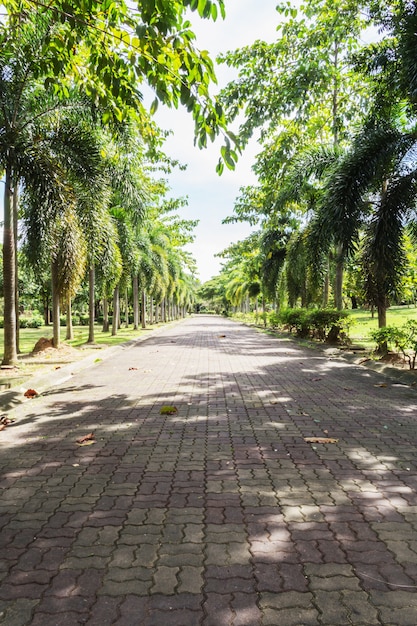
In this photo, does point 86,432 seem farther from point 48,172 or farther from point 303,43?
point 303,43

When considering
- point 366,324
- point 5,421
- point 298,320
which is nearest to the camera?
point 5,421

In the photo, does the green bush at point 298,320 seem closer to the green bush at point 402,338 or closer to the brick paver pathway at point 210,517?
the green bush at point 402,338

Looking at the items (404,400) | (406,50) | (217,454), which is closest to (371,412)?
(404,400)

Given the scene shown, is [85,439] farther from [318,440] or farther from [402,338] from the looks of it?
[402,338]

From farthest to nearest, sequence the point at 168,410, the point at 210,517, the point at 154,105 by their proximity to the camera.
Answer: the point at 168,410
the point at 154,105
the point at 210,517

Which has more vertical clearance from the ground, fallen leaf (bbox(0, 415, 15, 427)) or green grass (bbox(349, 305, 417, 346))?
green grass (bbox(349, 305, 417, 346))

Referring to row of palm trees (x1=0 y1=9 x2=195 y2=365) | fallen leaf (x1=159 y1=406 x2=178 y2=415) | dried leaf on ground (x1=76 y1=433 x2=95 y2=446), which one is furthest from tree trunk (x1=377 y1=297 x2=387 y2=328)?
dried leaf on ground (x1=76 y1=433 x2=95 y2=446)

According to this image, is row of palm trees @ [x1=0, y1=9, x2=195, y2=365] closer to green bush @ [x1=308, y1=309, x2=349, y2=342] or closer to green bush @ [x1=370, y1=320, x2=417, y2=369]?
green bush @ [x1=370, y1=320, x2=417, y2=369]

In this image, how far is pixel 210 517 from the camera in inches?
126

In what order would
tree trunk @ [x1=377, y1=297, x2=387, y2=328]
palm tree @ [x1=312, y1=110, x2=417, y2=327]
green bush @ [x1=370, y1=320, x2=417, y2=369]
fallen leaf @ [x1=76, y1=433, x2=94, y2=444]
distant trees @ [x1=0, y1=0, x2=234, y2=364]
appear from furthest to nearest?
tree trunk @ [x1=377, y1=297, x2=387, y2=328]
palm tree @ [x1=312, y1=110, x2=417, y2=327]
green bush @ [x1=370, y1=320, x2=417, y2=369]
fallen leaf @ [x1=76, y1=433, x2=94, y2=444]
distant trees @ [x1=0, y1=0, x2=234, y2=364]

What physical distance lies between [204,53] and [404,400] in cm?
620

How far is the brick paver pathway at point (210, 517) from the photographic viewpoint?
7.43ft

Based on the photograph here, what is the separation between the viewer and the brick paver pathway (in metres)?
2.27

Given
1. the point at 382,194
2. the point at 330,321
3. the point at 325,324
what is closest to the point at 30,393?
the point at 382,194
